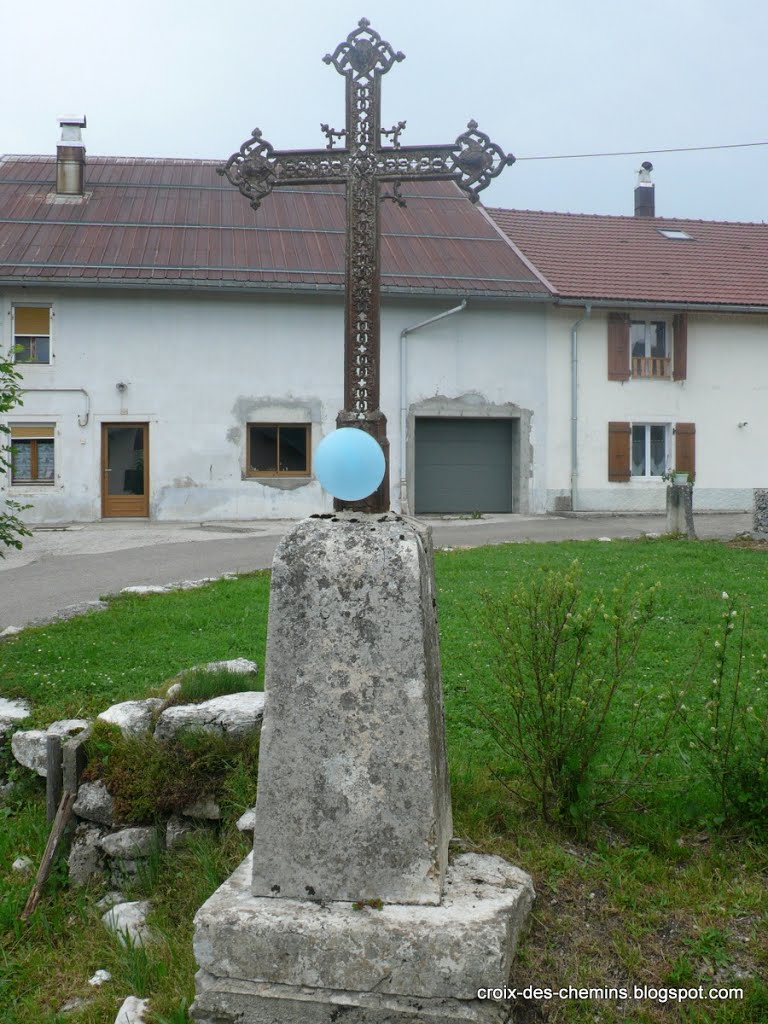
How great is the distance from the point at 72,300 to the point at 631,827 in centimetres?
1663

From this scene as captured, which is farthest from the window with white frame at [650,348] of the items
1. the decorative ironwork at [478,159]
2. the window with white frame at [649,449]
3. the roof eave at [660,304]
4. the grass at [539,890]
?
the decorative ironwork at [478,159]

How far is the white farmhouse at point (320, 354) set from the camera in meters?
17.8

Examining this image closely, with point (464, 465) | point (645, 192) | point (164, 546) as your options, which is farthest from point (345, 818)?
point (645, 192)

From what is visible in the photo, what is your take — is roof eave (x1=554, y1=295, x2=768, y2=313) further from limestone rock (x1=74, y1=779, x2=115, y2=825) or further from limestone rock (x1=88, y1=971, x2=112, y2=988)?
limestone rock (x1=88, y1=971, x2=112, y2=988)

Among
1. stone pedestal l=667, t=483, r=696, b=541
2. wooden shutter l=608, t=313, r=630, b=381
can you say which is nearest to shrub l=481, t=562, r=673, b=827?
stone pedestal l=667, t=483, r=696, b=541

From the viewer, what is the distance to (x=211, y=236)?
18938 mm

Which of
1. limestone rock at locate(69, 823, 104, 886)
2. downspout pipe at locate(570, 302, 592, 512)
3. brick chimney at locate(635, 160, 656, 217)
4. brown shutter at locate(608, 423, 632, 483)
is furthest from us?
brick chimney at locate(635, 160, 656, 217)

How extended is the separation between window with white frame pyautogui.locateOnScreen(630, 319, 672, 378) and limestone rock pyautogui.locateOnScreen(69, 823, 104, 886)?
17.5 m

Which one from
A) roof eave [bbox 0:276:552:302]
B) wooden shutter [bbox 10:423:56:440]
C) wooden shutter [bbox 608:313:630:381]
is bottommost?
wooden shutter [bbox 10:423:56:440]

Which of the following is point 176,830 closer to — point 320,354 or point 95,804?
point 95,804

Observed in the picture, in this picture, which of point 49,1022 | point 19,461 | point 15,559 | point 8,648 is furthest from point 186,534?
point 49,1022

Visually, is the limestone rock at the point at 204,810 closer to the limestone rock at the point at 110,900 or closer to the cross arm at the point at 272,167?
the limestone rock at the point at 110,900

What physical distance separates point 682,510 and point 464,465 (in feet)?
21.6

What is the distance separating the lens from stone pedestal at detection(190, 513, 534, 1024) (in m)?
2.48
